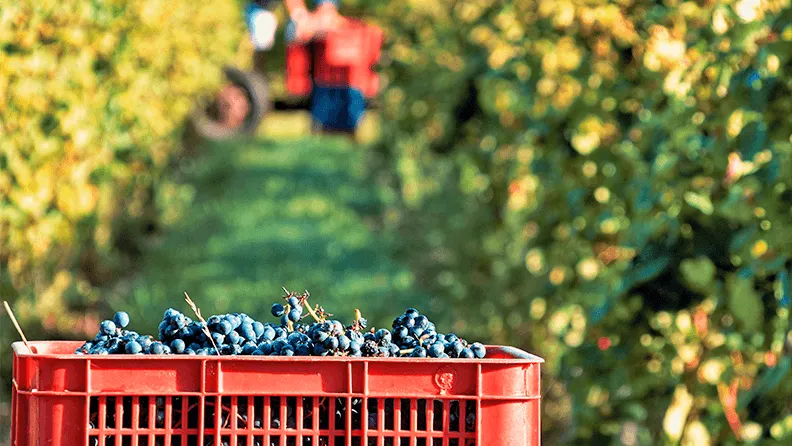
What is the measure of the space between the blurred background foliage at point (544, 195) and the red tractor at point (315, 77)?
198 cm

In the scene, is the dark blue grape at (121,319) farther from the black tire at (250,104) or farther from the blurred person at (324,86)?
the blurred person at (324,86)

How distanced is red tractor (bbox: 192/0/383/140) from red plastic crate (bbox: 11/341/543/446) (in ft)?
29.7

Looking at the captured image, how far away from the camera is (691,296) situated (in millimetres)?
3418

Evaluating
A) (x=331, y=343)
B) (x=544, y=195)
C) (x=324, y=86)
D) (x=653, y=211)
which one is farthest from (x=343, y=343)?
→ (x=324, y=86)

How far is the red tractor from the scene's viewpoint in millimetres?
11469

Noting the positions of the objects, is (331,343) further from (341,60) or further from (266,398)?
(341,60)

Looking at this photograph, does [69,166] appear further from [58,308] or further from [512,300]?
[512,300]

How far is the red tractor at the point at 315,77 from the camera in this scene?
37.6ft

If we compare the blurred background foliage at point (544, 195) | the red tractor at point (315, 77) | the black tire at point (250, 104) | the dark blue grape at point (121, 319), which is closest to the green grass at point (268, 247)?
the blurred background foliage at point (544, 195)

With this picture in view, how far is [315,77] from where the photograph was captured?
1214 centimetres

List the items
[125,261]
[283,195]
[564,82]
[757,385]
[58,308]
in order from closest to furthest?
[757,385] → [564,82] → [58,308] → [125,261] → [283,195]

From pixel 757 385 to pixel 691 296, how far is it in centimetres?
38

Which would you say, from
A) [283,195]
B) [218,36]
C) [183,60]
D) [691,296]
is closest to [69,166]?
[691,296]

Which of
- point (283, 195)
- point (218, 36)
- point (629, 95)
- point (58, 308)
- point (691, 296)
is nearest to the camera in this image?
point (691, 296)
